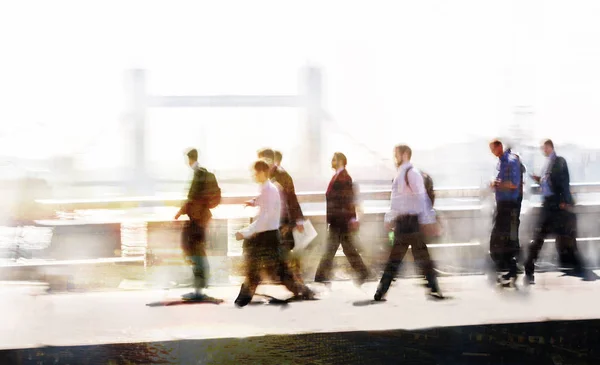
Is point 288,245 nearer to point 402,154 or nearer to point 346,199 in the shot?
point 346,199

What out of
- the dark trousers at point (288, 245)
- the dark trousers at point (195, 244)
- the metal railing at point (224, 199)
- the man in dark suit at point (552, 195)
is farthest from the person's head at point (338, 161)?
the metal railing at point (224, 199)

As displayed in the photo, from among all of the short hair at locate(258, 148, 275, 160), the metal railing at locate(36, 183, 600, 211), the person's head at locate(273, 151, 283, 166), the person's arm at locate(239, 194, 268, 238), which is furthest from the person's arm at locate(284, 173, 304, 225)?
the metal railing at locate(36, 183, 600, 211)

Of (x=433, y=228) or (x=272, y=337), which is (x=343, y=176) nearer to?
(x=433, y=228)

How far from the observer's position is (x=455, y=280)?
6.96 metres

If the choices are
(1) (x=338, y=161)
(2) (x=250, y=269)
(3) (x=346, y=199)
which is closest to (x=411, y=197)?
(3) (x=346, y=199)

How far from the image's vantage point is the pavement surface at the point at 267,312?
4742mm

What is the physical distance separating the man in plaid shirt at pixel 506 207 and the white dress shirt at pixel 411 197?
0.92 metres

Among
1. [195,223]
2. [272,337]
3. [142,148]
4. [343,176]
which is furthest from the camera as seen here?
[142,148]

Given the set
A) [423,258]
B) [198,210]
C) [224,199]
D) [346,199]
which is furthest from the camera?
[224,199]

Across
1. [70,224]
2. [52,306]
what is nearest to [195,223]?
[52,306]

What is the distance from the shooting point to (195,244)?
5973 millimetres

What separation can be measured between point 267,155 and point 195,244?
2.79 ft

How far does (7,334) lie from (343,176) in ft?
9.12

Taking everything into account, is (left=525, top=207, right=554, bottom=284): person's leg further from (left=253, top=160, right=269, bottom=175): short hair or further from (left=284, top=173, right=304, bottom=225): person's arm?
(left=253, top=160, right=269, bottom=175): short hair
